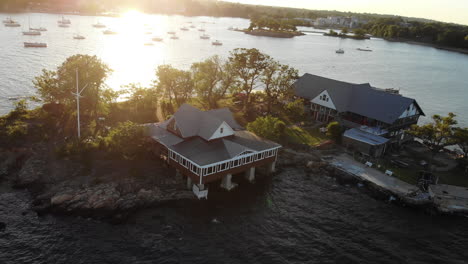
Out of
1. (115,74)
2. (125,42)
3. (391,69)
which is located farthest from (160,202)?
(391,69)

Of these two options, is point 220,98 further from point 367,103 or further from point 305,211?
point 305,211

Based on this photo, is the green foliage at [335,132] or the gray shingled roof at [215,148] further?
the green foliage at [335,132]

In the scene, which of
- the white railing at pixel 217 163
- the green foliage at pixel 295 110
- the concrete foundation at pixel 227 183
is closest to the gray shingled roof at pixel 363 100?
the green foliage at pixel 295 110

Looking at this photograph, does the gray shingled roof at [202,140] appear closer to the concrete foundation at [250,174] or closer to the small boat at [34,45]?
the concrete foundation at [250,174]

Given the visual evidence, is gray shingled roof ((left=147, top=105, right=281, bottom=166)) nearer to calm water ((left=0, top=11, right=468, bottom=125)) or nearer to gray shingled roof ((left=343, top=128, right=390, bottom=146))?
gray shingled roof ((left=343, top=128, right=390, bottom=146))

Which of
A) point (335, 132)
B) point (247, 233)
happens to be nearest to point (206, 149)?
point (247, 233)

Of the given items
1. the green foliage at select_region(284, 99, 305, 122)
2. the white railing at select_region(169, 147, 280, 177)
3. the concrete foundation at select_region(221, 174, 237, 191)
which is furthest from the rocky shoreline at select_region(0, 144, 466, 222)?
the green foliage at select_region(284, 99, 305, 122)
